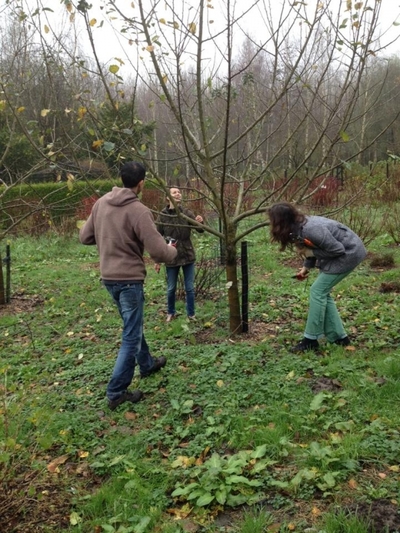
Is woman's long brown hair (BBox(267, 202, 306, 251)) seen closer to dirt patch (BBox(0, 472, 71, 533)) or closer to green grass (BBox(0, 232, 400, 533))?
green grass (BBox(0, 232, 400, 533))

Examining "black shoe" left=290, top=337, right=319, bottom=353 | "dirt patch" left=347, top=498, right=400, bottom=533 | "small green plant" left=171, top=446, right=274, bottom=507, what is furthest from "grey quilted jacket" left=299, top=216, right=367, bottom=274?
"dirt patch" left=347, top=498, right=400, bottom=533

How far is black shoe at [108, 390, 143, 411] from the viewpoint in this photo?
3.62 metres

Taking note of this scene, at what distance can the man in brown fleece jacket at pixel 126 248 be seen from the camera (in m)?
3.38

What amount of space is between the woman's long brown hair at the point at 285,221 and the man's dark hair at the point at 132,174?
3.71 ft

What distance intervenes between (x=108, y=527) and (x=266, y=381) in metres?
1.66

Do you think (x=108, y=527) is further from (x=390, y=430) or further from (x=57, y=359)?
(x=57, y=359)

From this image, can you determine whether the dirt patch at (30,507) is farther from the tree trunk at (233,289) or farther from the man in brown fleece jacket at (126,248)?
the tree trunk at (233,289)

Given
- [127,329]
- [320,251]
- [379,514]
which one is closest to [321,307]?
[320,251]

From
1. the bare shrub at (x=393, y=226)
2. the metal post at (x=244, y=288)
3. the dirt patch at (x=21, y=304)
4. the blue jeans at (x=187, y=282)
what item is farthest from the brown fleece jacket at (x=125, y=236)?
the bare shrub at (x=393, y=226)

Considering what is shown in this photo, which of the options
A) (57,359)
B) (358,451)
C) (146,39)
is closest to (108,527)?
(358,451)

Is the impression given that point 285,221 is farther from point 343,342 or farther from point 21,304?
point 21,304

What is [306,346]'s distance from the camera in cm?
426

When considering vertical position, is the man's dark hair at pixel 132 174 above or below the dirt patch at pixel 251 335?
above

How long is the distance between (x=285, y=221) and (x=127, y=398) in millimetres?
1868
